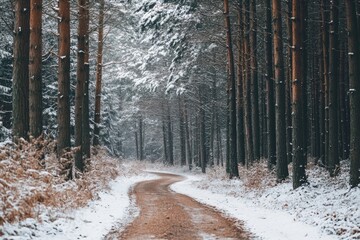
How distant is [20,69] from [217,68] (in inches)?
734

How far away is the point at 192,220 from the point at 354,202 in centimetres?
411

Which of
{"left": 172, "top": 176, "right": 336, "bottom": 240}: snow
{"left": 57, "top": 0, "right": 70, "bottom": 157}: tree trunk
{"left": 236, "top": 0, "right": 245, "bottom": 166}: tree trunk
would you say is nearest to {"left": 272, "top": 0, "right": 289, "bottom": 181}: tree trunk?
{"left": 172, "top": 176, "right": 336, "bottom": 240}: snow

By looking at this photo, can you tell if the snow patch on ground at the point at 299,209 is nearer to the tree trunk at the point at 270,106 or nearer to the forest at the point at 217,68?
the forest at the point at 217,68

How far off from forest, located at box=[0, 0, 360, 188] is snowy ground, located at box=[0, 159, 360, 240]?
92 cm

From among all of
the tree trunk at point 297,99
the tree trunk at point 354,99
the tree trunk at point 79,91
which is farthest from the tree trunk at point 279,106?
the tree trunk at point 79,91

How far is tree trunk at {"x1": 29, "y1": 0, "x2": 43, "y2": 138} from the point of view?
458 inches

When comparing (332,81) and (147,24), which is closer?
(332,81)

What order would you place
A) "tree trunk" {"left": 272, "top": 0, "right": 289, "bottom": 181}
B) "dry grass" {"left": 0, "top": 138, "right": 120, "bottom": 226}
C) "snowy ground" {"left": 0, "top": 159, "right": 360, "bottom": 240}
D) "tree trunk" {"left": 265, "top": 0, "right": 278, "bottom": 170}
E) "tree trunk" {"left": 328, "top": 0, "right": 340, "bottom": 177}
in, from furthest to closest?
"tree trunk" {"left": 265, "top": 0, "right": 278, "bottom": 170}
"tree trunk" {"left": 272, "top": 0, "right": 289, "bottom": 181}
"tree trunk" {"left": 328, "top": 0, "right": 340, "bottom": 177}
"snowy ground" {"left": 0, "top": 159, "right": 360, "bottom": 240}
"dry grass" {"left": 0, "top": 138, "right": 120, "bottom": 226}

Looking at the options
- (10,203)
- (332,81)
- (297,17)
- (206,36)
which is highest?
(206,36)

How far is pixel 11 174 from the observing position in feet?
25.3

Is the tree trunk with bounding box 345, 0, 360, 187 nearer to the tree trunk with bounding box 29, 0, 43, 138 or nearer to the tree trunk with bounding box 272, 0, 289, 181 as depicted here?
the tree trunk with bounding box 272, 0, 289, 181

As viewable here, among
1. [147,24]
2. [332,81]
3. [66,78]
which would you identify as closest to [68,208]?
[66,78]

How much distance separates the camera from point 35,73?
38.7 feet

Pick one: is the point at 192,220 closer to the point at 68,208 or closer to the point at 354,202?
the point at 68,208
